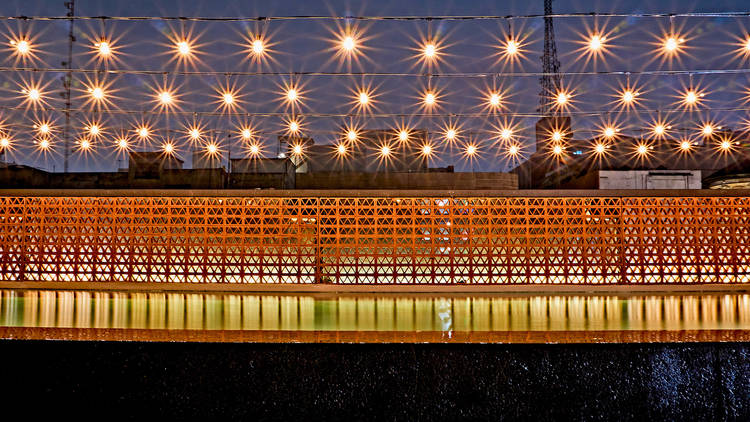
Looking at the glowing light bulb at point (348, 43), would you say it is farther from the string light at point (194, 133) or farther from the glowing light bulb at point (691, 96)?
the glowing light bulb at point (691, 96)

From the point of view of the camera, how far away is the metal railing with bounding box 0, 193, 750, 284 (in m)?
6.27

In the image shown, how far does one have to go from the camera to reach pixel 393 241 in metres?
6.34

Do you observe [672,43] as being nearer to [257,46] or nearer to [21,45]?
[257,46]

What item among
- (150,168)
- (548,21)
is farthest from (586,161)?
(150,168)

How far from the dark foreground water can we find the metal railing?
3.86 m

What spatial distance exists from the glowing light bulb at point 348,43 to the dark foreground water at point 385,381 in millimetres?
3851

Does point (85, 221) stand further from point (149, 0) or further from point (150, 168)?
point (150, 168)

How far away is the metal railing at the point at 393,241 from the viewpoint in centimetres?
627

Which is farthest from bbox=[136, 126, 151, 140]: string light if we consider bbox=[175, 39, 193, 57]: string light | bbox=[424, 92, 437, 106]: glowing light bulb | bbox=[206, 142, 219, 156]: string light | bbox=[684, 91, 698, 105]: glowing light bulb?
bbox=[684, 91, 698, 105]: glowing light bulb

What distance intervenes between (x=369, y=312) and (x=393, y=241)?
7.28 ft

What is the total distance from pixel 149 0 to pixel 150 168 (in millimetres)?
7969

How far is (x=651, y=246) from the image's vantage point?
6.29 meters

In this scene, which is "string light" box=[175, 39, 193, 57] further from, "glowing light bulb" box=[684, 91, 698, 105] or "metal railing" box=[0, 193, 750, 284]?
"glowing light bulb" box=[684, 91, 698, 105]

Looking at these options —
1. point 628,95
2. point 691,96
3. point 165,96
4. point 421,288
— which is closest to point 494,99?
point 628,95
